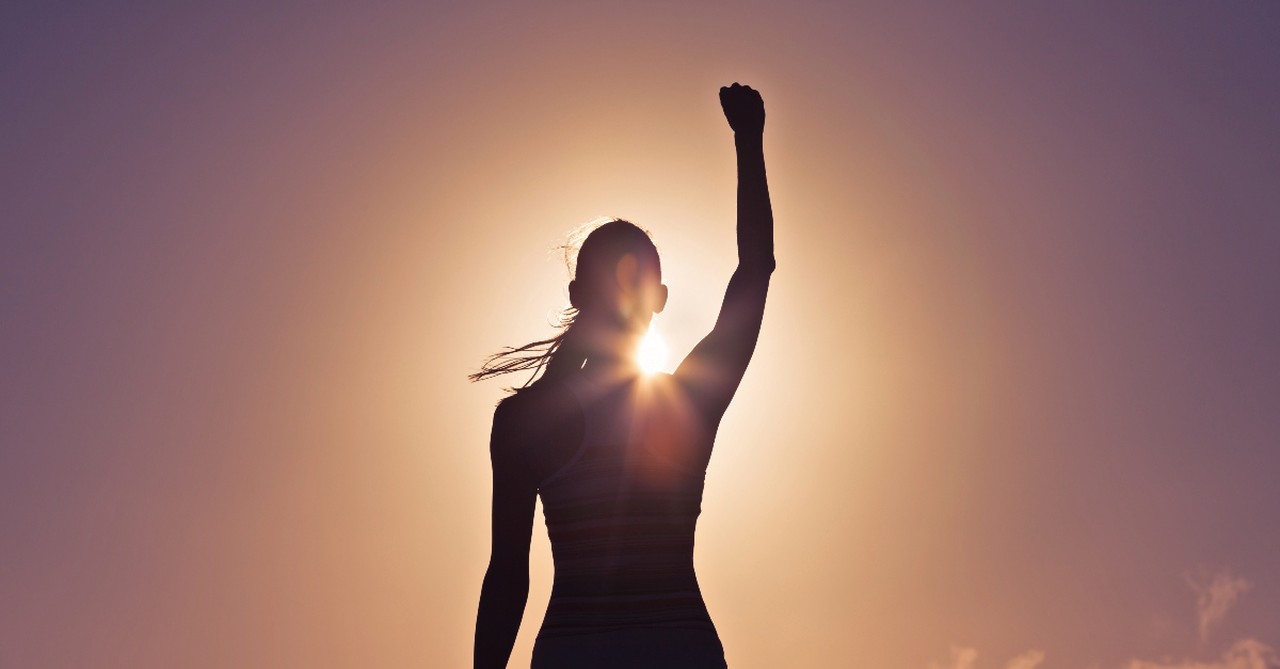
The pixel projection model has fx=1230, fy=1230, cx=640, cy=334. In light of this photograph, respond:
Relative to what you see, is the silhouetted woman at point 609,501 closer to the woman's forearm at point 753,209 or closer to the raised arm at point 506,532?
the raised arm at point 506,532

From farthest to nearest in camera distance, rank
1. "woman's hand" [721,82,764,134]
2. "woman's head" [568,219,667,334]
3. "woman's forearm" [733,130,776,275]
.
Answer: "woman's hand" [721,82,764,134] < "woman's forearm" [733,130,776,275] < "woman's head" [568,219,667,334]

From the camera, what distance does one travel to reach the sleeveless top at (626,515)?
127 inches

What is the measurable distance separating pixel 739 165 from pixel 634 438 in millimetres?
1060

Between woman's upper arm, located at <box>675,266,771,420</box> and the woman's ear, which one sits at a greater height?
the woman's ear

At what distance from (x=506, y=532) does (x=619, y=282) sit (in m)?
0.79

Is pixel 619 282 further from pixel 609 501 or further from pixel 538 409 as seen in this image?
pixel 609 501

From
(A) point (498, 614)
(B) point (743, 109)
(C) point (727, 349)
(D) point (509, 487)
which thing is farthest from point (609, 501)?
(B) point (743, 109)

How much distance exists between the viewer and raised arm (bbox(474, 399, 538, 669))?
3.31 metres

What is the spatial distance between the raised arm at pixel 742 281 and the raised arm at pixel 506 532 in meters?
0.51

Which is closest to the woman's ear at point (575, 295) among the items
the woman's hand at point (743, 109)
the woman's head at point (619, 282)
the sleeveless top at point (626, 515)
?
the woman's head at point (619, 282)

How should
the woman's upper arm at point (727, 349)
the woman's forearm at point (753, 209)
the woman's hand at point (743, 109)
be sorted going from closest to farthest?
1. the woman's upper arm at point (727, 349)
2. the woman's forearm at point (753, 209)
3. the woman's hand at point (743, 109)

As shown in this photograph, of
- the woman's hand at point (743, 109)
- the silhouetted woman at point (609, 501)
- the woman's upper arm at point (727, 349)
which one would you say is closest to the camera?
the silhouetted woman at point (609, 501)

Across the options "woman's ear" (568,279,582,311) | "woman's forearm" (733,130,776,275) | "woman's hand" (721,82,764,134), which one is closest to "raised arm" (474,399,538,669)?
"woman's ear" (568,279,582,311)

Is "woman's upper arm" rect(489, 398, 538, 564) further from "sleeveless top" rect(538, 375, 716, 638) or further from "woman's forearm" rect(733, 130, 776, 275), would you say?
"woman's forearm" rect(733, 130, 776, 275)
